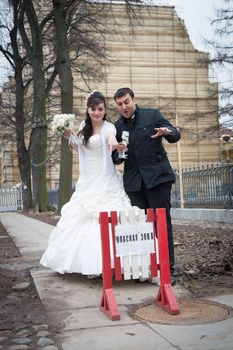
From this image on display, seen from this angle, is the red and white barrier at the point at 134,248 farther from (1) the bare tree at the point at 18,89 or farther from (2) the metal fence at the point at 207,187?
(1) the bare tree at the point at 18,89

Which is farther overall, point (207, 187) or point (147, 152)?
point (207, 187)

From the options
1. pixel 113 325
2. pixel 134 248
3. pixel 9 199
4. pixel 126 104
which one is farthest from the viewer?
pixel 9 199

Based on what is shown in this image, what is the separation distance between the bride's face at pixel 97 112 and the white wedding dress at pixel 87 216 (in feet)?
0.66

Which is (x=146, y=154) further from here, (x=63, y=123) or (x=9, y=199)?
(x=9, y=199)

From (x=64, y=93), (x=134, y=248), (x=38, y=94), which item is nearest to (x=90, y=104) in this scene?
(x=134, y=248)

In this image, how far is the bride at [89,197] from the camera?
18.2ft

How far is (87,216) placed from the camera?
5.71 m

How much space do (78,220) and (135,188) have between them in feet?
2.54

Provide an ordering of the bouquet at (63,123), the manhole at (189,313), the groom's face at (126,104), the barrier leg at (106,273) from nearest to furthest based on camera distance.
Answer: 1. the manhole at (189,313)
2. the barrier leg at (106,273)
3. the groom's face at (126,104)
4. the bouquet at (63,123)

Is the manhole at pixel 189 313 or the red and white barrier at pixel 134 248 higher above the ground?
the red and white barrier at pixel 134 248

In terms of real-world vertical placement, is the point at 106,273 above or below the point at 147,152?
below

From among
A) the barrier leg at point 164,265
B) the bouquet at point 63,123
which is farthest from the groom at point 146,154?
the barrier leg at point 164,265

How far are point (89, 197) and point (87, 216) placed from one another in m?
0.25

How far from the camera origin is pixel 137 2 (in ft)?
59.0
